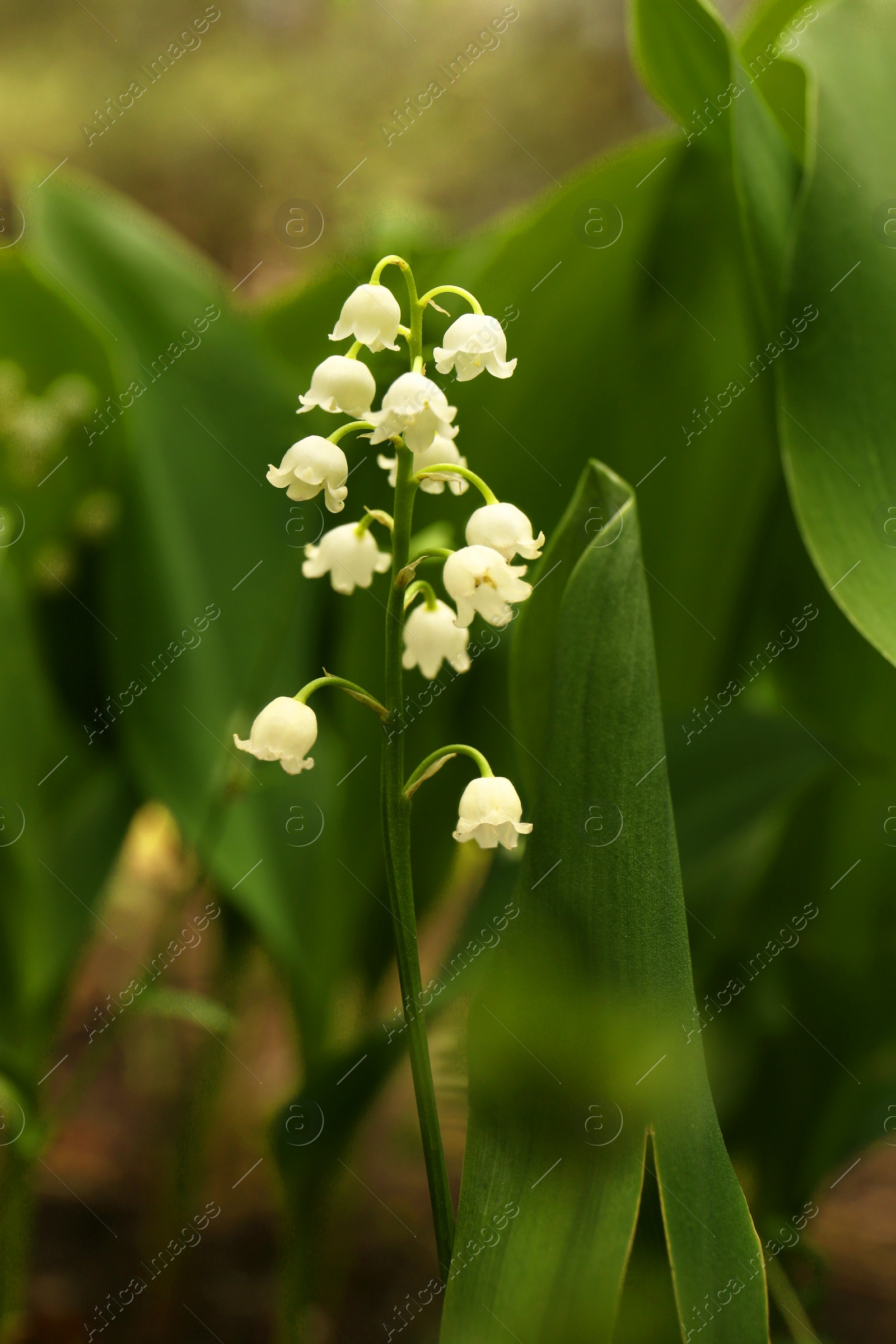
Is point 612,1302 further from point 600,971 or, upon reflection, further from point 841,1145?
point 841,1145

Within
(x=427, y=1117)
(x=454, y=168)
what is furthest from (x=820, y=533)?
(x=454, y=168)

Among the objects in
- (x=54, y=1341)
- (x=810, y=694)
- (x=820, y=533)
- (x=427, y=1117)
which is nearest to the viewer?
(x=427, y=1117)

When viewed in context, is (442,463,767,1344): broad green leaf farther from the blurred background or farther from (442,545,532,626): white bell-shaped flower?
the blurred background

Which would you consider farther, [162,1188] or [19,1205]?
[162,1188]

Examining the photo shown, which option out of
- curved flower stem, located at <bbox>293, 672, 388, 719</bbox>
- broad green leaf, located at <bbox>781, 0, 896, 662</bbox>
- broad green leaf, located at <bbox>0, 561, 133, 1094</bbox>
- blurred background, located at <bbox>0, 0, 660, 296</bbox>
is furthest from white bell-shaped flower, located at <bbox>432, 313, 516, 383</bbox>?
blurred background, located at <bbox>0, 0, 660, 296</bbox>

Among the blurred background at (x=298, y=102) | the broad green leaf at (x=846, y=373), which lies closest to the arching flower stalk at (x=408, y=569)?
the broad green leaf at (x=846, y=373)

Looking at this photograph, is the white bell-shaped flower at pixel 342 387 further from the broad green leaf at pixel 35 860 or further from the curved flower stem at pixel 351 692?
the broad green leaf at pixel 35 860

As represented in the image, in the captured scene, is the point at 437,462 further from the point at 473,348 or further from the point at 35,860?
the point at 35,860

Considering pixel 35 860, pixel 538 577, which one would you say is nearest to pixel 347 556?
pixel 538 577
